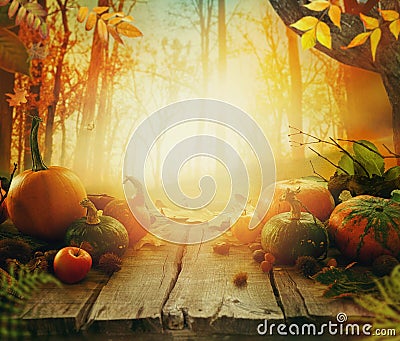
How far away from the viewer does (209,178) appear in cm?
212

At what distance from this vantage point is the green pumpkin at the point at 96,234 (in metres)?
1.48

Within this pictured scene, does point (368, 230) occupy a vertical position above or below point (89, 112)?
below

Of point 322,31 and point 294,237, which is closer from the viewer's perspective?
point 294,237

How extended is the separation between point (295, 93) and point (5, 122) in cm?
119

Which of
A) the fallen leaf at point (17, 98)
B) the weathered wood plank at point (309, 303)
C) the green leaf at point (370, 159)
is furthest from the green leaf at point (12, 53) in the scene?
the green leaf at point (370, 159)

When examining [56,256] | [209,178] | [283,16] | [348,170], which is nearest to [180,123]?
[209,178]

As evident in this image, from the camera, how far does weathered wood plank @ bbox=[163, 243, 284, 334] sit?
1096mm

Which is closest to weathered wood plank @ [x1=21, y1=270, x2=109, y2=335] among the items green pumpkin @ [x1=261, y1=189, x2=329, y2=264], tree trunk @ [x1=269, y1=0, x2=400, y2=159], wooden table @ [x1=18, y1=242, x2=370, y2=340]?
wooden table @ [x1=18, y1=242, x2=370, y2=340]

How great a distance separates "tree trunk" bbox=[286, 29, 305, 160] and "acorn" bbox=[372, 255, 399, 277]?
906 mm

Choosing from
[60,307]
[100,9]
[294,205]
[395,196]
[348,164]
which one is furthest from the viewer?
[100,9]

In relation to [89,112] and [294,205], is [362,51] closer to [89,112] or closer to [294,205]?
[294,205]

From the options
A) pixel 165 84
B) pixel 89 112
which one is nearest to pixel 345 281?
pixel 165 84

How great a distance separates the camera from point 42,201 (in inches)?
65.2

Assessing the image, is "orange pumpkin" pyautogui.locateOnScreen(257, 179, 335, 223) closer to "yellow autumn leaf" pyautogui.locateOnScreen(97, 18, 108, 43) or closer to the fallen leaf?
"yellow autumn leaf" pyautogui.locateOnScreen(97, 18, 108, 43)
